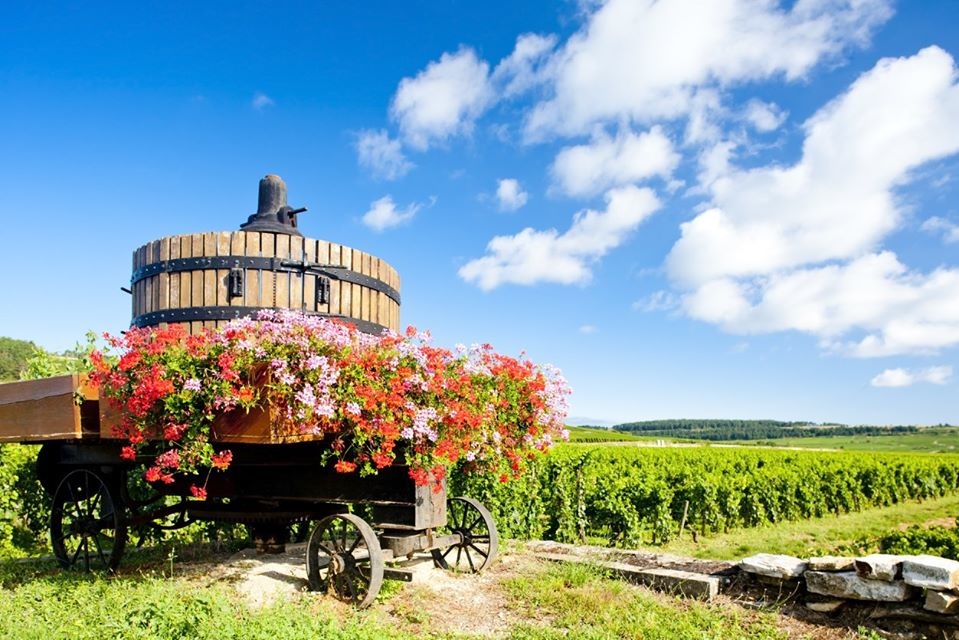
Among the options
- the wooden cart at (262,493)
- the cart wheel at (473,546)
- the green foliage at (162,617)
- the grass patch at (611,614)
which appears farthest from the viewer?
the cart wheel at (473,546)

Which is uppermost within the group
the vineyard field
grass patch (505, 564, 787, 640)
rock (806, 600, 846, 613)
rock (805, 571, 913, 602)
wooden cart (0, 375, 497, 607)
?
wooden cart (0, 375, 497, 607)

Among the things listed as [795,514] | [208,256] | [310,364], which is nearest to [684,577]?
[310,364]

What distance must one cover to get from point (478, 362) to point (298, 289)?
7.75ft

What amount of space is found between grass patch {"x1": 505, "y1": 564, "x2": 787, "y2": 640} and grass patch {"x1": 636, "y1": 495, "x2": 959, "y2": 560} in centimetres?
337

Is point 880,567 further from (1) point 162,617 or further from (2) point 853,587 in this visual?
(1) point 162,617

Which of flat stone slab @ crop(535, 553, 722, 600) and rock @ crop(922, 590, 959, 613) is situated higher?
rock @ crop(922, 590, 959, 613)

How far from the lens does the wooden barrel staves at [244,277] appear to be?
267 inches

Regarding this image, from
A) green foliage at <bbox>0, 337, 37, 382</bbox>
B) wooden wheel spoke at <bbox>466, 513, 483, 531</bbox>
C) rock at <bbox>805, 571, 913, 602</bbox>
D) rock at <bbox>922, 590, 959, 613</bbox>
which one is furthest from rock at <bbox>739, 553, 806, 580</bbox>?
green foliage at <bbox>0, 337, 37, 382</bbox>

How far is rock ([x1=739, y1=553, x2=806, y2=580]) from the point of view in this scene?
5.66 m

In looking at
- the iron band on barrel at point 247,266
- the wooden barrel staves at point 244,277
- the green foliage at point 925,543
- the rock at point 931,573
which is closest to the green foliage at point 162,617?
the wooden barrel staves at point 244,277

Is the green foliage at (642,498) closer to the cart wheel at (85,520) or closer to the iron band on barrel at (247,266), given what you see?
the iron band on barrel at (247,266)

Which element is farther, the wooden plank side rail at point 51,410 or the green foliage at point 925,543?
the green foliage at point 925,543

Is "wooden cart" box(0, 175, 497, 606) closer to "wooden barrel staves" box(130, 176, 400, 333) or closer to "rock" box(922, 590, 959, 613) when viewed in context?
"wooden barrel staves" box(130, 176, 400, 333)

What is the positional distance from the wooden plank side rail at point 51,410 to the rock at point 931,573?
6608 mm
